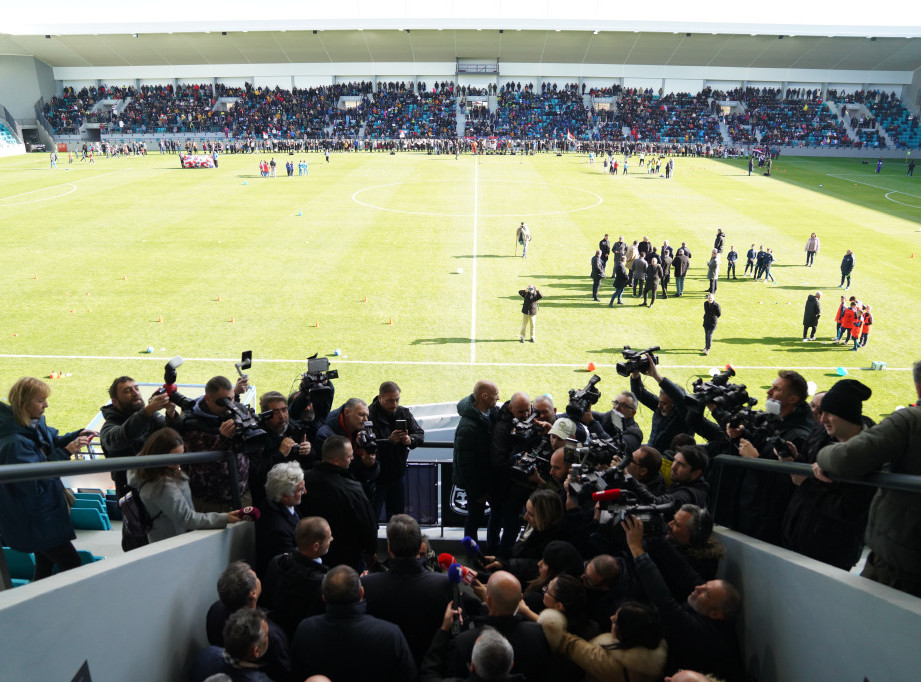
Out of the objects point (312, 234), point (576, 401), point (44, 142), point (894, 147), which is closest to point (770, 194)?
point (312, 234)

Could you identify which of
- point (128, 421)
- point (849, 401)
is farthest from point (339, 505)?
point (849, 401)

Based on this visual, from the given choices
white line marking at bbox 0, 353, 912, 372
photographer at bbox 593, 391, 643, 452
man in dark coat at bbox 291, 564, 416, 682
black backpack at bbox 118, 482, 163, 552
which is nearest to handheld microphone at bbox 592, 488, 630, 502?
man in dark coat at bbox 291, 564, 416, 682

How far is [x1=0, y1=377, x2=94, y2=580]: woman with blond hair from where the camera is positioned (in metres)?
4.82

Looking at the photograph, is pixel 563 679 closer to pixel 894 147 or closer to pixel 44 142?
pixel 894 147

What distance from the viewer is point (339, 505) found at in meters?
5.20

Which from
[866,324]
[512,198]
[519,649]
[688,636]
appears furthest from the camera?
[512,198]

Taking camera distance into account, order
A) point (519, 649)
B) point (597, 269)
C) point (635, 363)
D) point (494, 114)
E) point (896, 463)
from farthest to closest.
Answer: point (494, 114)
point (597, 269)
point (635, 363)
point (519, 649)
point (896, 463)

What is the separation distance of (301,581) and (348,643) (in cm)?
67

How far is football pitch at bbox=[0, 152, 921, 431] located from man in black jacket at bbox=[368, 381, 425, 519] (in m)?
7.47

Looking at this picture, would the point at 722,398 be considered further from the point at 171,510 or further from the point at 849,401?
the point at 171,510

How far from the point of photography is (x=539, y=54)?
7056cm

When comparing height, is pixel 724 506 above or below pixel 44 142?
below

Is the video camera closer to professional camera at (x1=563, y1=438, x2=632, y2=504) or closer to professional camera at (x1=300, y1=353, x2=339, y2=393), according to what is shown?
professional camera at (x1=563, y1=438, x2=632, y2=504)

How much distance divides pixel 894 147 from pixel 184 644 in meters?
72.6
